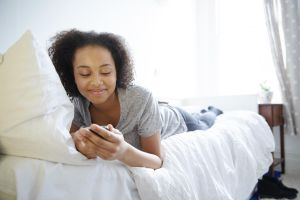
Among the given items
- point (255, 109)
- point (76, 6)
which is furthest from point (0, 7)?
point (255, 109)

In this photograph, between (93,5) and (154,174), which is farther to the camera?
(93,5)

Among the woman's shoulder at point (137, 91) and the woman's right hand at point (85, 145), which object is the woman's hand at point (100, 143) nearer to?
the woman's right hand at point (85, 145)

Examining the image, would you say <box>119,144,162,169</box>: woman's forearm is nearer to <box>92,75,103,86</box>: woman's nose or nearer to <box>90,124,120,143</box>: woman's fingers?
<box>90,124,120,143</box>: woman's fingers

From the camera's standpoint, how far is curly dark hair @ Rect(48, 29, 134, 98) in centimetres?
94

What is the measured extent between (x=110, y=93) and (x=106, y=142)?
0.30 meters

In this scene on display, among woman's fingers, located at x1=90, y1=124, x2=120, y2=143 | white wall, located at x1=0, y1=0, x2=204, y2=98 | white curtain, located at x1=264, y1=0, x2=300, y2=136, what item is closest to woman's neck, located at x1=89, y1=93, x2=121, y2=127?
woman's fingers, located at x1=90, y1=124, x2=120, y2=143

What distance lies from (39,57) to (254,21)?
2593 millimetres

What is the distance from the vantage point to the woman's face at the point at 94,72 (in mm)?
851

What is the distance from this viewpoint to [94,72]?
0.85 metres

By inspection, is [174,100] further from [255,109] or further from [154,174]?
[154,174]

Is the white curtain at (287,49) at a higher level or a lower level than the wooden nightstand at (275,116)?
higher

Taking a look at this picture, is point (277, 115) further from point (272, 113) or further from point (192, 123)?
point (192, 123)

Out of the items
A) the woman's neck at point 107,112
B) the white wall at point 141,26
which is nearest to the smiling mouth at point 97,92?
the woman's neck at point 107,112

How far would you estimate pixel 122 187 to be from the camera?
2.13ft
